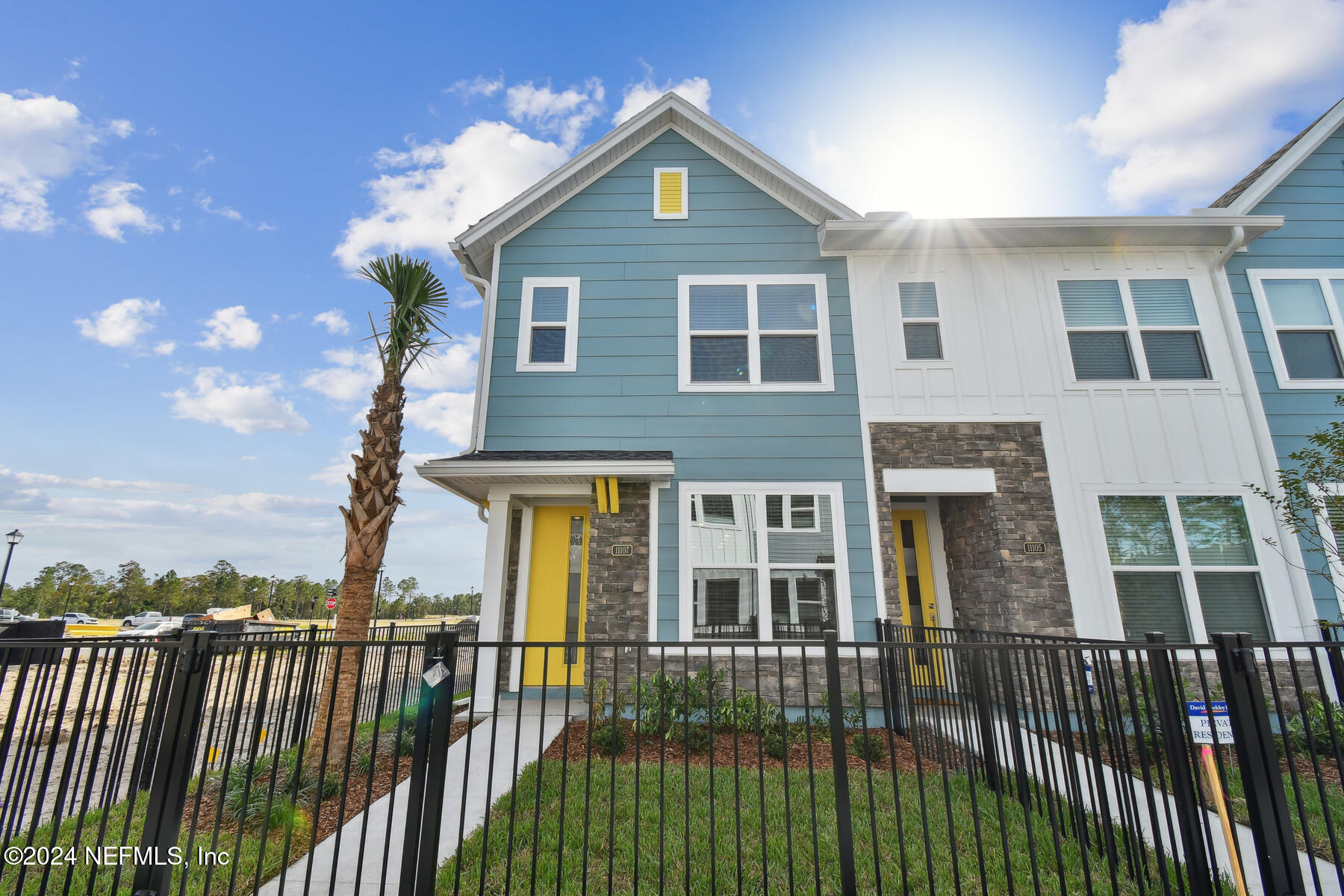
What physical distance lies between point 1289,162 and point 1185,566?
238 inches

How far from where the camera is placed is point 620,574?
21.3 feet

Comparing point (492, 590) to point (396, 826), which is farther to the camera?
point (492, 590)

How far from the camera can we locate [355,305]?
5184 mm

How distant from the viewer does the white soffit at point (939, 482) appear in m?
6.67

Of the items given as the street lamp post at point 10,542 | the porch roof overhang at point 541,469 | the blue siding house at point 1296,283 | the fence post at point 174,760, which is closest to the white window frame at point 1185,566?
the blue siding house at point 1296,283

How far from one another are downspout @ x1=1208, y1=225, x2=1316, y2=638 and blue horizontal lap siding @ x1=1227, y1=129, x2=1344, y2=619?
0.41 ft

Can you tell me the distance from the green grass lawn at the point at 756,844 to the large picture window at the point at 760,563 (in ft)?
6.94

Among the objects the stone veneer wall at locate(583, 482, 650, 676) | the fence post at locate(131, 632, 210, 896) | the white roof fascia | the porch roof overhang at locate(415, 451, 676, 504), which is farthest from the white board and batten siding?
the fence post at locate(131, 632, 210, 896)

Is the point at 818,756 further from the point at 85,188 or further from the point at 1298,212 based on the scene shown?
the point at 85,188

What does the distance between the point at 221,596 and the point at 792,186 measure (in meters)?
60.7

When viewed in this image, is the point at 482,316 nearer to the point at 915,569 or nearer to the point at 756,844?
the point at 756,844

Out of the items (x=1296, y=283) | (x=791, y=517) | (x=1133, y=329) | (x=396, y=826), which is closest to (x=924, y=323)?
(x=1133, y=329)

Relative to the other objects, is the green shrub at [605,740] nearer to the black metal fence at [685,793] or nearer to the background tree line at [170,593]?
the black metal fence at [685,793]

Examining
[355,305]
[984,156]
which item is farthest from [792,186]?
[355,305]
